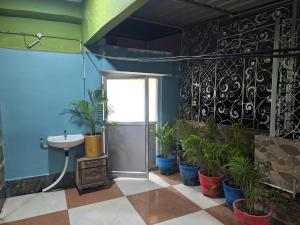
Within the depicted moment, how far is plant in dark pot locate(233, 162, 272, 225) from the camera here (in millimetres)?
2199

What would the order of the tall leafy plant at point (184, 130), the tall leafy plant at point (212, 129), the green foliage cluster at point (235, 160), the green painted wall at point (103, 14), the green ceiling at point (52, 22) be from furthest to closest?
the tall leafy plant at point (184, 130), the tall leafy plant at point (212, 129), the green ceiling at point (52, 22), the green foliage cluster at point (235, 160), the green painted wall at point (103, 14)

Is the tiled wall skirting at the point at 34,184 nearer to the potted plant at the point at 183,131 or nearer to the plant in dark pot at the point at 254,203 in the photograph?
the potted plant at the point at 183,131

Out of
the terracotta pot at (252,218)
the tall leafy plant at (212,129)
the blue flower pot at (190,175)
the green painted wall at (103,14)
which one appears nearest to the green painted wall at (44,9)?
the green painted wall at (103,14)

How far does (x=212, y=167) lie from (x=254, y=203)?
2.71 feet

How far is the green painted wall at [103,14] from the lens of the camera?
1.85 m

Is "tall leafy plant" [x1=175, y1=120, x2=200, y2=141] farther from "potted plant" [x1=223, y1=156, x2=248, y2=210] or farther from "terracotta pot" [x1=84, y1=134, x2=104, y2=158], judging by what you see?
"terracotta pot" [x1=84, y1=134, x2=104, y2=158]

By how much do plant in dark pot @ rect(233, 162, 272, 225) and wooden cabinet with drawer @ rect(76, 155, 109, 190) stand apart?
1942 millimetres

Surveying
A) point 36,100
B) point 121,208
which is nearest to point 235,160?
point 121,208

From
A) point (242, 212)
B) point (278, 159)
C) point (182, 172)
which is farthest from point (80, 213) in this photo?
point (278, 159)

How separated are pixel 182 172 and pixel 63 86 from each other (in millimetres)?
2357

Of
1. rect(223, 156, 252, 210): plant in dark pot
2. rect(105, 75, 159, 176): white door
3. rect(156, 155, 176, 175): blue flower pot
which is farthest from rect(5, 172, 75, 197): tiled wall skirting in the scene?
rect(223, 156, 252, 210): plant in dark pot

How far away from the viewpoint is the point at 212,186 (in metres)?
3.04

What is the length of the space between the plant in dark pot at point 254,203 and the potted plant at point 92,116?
2.08 metres

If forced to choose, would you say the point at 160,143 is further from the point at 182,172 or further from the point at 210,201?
the point at 210,201
